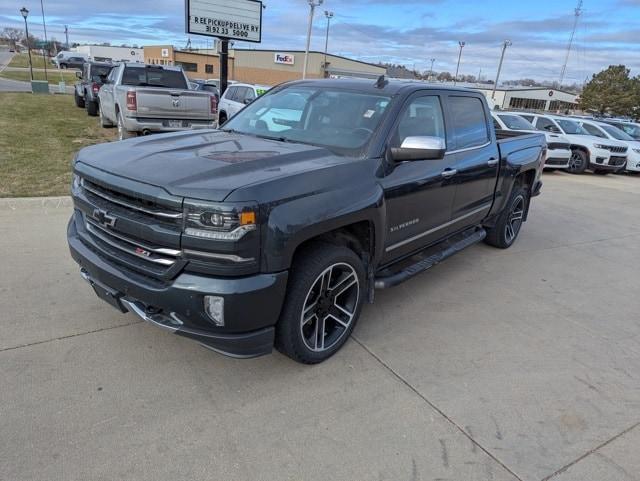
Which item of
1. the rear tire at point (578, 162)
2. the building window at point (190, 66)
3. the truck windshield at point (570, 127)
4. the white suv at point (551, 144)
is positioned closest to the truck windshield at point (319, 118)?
the white suv at point (551, 144)

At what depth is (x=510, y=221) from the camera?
6.35 metres

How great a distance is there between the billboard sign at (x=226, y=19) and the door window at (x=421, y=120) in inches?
502

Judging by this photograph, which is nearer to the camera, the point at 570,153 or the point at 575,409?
the point at 575,409

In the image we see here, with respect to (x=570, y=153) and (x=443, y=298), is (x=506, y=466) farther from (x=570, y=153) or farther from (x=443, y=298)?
(x=570, y=153)

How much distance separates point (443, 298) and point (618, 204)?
8.52 meters

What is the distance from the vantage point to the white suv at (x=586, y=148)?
15.5m

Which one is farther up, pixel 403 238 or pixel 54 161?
pixel 403 238

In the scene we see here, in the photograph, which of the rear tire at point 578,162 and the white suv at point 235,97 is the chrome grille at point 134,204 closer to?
the white suv at point 235,97

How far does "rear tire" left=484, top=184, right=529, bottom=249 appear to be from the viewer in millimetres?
6121

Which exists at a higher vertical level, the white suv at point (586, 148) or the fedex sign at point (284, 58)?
the fedex sign at point (284, 58)

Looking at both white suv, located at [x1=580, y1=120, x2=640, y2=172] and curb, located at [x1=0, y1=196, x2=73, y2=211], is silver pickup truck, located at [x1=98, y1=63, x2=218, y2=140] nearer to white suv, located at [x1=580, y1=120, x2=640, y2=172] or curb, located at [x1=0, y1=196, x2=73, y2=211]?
curb, located at [x1=0, y1=196, x2=73, y2=211]

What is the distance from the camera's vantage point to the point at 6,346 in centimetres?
327

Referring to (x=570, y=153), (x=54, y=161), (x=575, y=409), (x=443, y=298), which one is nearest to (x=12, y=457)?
(x=575, y=409)

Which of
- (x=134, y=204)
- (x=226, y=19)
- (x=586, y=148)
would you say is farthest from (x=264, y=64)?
(x=134, y=204)
